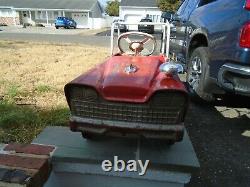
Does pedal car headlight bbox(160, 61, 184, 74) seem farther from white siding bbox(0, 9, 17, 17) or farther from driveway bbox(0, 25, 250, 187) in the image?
white siding bbox(0, 9, 17, 17)

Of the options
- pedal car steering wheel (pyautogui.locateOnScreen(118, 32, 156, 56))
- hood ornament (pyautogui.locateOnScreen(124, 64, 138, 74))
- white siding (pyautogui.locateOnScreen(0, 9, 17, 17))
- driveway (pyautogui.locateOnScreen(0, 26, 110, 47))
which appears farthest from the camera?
white siding (pyautogui.locateOnScreen(0, 9, 17, 17))

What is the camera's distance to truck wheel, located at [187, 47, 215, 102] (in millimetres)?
4477

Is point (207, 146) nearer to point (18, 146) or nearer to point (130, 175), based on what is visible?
point (130, 175)

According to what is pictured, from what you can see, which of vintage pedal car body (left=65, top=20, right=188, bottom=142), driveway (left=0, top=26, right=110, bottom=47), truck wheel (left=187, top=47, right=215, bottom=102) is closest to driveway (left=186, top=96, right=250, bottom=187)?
truck wheel (left=187, top=47, right=215, bottom=102)

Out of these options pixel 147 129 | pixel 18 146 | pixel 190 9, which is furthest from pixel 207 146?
pixel 190 9

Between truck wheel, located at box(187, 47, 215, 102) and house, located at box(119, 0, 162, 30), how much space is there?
3696cm

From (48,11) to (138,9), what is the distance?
1381cm

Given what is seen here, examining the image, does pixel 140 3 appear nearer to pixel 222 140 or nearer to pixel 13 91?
pixel 13 91

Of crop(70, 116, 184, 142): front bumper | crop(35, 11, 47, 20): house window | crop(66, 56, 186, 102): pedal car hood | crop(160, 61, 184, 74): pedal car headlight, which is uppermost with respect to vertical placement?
crop(160, 61, 184, 74): pedal car headlight

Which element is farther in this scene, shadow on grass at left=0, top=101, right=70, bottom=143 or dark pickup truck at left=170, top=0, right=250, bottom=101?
shadow on grass at left=0, top=101, right=70, bottom=143

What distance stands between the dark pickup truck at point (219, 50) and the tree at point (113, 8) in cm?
5241

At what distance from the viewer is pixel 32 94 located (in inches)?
214

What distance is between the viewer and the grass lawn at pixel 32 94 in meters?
4.11

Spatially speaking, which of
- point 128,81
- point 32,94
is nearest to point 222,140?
point 128,81
